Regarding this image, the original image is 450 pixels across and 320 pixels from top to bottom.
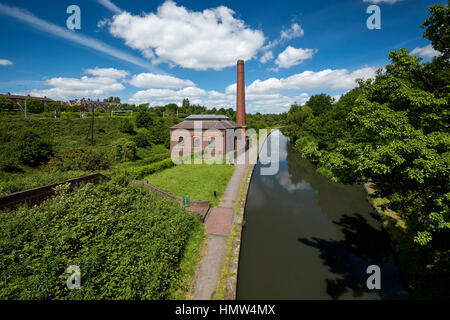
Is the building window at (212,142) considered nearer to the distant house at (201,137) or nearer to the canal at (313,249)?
the distant house at (201,137)

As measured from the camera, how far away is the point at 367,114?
5535 mm

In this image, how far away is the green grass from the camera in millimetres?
13555

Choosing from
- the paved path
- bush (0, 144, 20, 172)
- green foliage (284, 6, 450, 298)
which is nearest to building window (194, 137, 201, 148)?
the paved path

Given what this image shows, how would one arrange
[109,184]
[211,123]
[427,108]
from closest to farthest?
[427,108]
[109,184]
[211,123]

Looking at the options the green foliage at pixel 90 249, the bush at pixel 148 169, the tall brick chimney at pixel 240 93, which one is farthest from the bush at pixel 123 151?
the tall brick chimney at pixel 240 93

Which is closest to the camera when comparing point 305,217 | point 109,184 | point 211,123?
point 109,184

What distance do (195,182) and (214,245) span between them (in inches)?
320

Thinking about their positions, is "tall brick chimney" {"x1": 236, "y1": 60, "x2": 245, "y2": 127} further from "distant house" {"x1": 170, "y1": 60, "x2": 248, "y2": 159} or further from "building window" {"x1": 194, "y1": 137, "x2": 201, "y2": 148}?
"building window" {"x1": 194, "y1": 137, "x2": 201, "y2": 148}

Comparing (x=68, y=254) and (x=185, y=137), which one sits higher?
(x=185, y=137)

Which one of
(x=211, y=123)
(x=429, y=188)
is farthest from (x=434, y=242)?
(x=211, y=123)

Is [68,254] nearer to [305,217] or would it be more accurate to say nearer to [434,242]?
[434,242]

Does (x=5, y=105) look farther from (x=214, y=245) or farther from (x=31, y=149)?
(x=214, y=245)

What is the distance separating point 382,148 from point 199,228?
8.15 metres

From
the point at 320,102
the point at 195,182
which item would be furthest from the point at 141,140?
the point at 320,102
